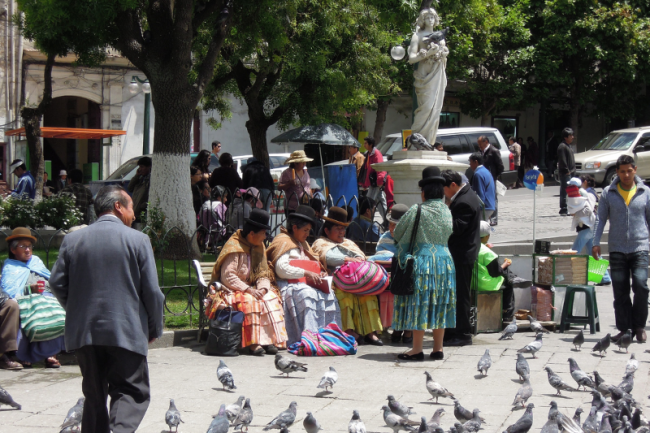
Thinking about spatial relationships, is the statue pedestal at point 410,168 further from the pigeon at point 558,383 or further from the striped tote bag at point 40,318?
the striped tote bag at point 40,318

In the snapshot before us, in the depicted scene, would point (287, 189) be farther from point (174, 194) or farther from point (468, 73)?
point (468, 73)

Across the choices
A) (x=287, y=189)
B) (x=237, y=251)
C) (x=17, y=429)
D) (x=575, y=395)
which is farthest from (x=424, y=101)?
(x=17, y=429)

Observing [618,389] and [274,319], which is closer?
[618,389]

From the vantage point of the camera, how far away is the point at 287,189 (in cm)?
1309

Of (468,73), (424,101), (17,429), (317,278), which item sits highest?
(468,73)

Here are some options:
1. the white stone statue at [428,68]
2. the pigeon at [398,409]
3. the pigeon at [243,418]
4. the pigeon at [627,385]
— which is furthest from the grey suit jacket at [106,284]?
the white stone statue at [428,68]

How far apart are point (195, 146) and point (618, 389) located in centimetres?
2615

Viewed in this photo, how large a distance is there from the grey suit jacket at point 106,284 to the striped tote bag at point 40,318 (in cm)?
289

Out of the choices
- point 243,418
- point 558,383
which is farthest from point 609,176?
point 243,418

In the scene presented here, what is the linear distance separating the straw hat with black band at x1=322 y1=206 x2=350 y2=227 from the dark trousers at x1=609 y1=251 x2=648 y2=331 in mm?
2912

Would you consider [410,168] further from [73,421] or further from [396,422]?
[73,421]

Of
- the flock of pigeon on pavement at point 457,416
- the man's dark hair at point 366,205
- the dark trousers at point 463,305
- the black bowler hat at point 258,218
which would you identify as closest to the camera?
the flock of pigeon on pavement at point 457,416

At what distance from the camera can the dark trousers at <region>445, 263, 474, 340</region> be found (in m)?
8.29

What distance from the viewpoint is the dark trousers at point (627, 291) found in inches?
329
